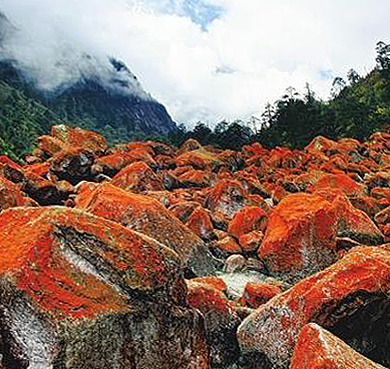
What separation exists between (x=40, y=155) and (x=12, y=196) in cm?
3145

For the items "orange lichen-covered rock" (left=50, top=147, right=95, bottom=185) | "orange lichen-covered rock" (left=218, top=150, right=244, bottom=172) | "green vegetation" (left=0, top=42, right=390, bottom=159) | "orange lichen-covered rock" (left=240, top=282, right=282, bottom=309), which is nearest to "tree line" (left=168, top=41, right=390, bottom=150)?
"green vegetation" (left=0, top=42, right=390, bottom=159)

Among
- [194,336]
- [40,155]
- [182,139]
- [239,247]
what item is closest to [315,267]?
[239,247]

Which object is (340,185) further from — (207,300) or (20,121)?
(20,121)

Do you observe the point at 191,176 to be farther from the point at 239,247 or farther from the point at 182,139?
the point at 182,139

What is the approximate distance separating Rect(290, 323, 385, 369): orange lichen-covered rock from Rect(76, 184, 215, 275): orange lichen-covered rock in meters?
9.56

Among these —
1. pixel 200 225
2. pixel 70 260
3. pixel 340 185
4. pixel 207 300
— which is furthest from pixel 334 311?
pixel 340 185

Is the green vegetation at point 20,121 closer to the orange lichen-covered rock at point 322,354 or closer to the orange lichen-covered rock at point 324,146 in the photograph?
the orange lichen-covered rock at point 324,146

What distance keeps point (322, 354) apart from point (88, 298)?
4.54 meters

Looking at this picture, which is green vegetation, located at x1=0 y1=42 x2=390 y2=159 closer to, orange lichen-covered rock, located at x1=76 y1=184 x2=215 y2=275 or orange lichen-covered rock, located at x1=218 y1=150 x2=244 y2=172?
orange lichen-covered rock, located at x1=218 y1=150 x2=244 y2=172

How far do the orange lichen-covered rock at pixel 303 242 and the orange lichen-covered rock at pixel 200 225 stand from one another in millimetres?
3827

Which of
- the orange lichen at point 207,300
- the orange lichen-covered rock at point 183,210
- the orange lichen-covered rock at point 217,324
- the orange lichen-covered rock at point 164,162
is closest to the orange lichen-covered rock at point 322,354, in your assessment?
the orange lichen-covered rock at point 217,324

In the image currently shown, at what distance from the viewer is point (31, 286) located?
332 inches

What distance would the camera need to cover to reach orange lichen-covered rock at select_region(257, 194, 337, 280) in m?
20.5

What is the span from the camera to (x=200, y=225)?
24719 millimetres
